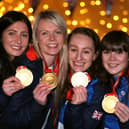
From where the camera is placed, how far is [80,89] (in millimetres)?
2357

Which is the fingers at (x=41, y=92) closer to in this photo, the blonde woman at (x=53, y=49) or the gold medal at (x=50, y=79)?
the gold medal at (x=50, y=79)

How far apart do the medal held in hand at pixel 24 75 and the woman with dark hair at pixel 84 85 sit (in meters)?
0.40

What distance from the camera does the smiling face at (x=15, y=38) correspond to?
108 inches

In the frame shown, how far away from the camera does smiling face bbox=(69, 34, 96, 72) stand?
2744mm

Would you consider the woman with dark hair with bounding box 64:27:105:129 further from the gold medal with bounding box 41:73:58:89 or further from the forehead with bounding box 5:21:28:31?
the forehead with bounding box 5:21:28:31

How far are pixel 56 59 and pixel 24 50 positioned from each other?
353 mm

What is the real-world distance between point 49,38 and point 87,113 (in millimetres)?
849

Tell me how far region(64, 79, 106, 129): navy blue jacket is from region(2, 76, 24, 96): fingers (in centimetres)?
52

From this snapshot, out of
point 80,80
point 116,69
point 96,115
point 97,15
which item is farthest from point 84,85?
point 97,15

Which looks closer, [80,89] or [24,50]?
[80,89]

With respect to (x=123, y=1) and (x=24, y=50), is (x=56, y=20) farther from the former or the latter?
(x=123, y=1)

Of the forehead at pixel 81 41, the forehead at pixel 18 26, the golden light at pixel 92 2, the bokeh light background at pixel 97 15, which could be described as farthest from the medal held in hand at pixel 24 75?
the golden light at pixel 92 2

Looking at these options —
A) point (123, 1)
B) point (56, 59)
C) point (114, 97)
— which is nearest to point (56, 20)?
point (56, 59)

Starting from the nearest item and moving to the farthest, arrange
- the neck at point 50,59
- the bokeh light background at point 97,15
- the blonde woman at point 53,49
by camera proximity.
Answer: the blonde woman at point 53,49, the neck at point 50,59, the bokeh light background at point 97,15
